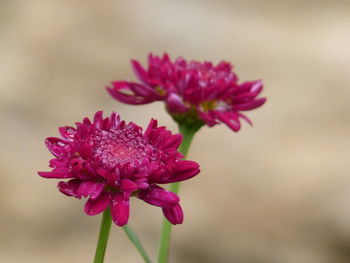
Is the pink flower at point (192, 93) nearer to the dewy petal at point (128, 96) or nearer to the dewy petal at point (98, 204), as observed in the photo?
the dewy petal at point (128, 96)

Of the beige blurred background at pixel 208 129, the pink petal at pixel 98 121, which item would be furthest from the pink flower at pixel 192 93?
the beige blurred background at pixel 208 129

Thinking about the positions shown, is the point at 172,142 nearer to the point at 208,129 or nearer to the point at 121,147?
the point at 121,147

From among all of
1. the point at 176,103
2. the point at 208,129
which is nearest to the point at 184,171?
the point at 176,103

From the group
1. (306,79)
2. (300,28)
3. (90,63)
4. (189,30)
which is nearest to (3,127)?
(90,63)

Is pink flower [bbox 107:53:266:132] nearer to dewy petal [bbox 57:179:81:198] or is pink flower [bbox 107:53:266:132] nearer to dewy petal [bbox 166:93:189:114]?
dewy petal [bbox 166:93:189:114]

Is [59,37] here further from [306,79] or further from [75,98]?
[306,79]
